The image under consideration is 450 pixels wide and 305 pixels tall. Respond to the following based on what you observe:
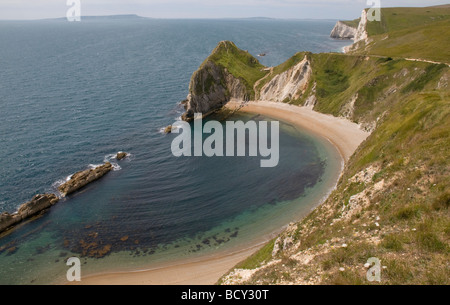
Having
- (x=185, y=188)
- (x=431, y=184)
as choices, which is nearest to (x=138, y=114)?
(x=185, y=188)

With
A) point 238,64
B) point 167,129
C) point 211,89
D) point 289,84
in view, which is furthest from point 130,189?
point 238,64

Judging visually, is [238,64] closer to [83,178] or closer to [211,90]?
[211,90]

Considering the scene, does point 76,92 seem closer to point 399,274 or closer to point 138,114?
point 138,114

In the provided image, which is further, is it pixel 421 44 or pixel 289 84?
pixel 289 84

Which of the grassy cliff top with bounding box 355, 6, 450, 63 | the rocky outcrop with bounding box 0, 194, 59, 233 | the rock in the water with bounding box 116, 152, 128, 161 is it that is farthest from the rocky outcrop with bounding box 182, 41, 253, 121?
the rocky outcrop with bounding box 0, 194, 59, 233

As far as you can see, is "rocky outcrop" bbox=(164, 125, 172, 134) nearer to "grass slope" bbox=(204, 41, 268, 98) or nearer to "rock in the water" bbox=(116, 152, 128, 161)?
"rock in the water" bbox=(116, 152, 128, 161)

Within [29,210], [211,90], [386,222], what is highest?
[211,90]
